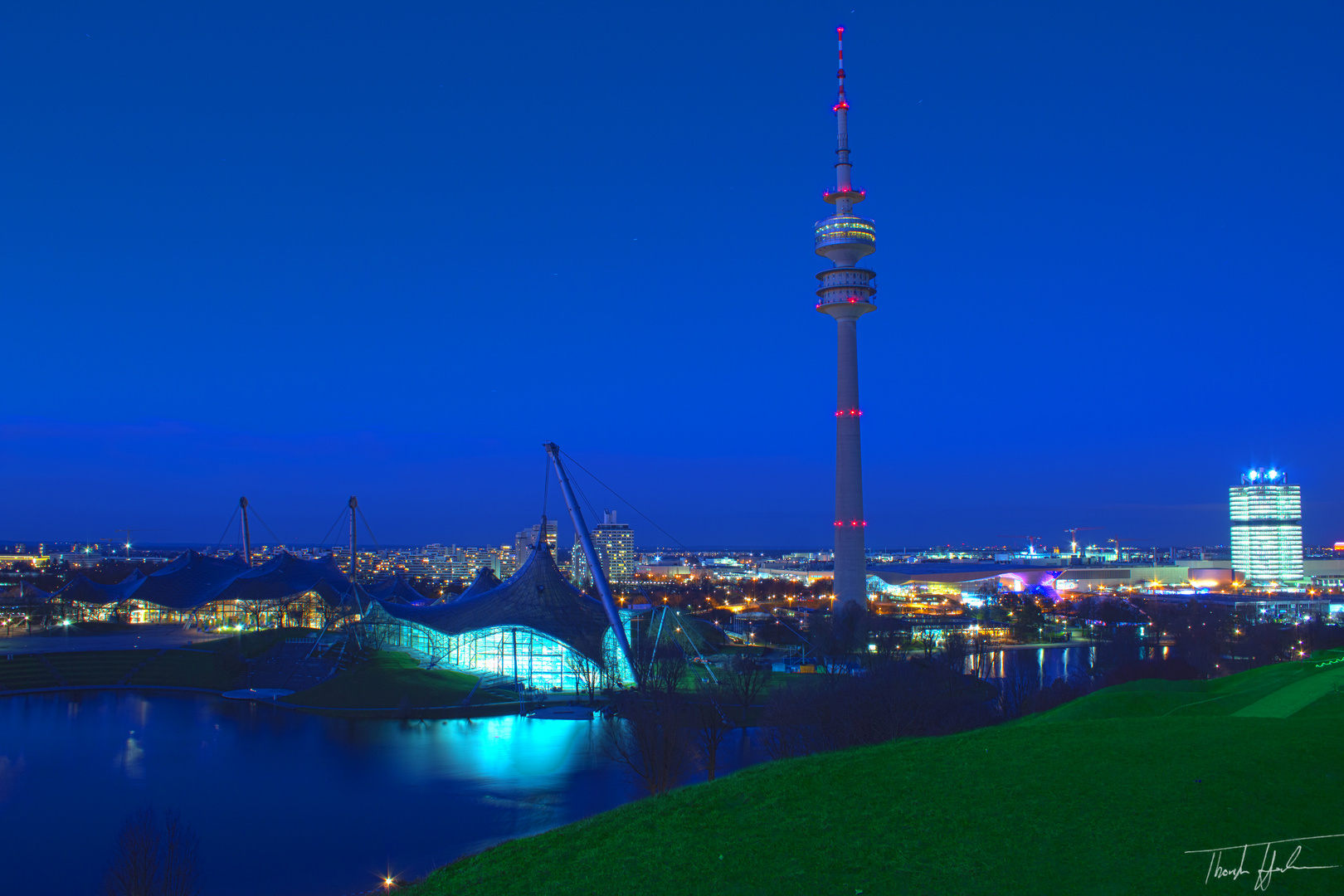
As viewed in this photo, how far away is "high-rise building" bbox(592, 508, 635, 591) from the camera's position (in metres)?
161

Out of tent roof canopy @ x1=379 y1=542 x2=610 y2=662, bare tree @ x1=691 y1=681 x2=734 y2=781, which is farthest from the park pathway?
tent roof canopy @ x1=379 y1=542 x2=610 y2=662

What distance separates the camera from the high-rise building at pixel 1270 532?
121 m

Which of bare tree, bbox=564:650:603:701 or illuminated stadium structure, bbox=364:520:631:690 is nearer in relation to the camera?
bare tree, bbox=564:650:603:701

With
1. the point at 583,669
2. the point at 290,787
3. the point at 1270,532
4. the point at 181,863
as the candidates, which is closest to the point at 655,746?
the point at 181,863

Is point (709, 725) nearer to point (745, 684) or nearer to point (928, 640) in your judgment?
point (745, 684)

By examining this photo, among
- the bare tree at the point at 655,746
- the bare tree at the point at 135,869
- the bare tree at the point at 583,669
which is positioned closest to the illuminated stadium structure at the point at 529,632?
the bare tree at the point at 583,669

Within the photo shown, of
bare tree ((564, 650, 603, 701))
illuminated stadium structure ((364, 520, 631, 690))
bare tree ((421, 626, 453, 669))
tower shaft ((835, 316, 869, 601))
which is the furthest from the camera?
tower shaft ((835, 316, 869, 601))

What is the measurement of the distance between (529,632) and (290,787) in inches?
703

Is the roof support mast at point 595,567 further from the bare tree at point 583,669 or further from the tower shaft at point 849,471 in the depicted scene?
the tower shaft at point 849,471

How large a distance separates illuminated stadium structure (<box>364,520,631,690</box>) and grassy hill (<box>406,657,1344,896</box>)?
26585 mm

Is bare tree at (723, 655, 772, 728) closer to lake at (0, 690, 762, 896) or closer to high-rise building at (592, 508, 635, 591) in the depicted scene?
lake at (0, 690, 762, 896)

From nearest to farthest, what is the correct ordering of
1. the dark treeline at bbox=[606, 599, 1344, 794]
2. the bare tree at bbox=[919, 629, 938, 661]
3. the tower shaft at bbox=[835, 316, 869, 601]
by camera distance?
1. the dark treeline at bbox=[606, 599, 1344, 794]
2. the bare tree at bbox=[919, 629, 938, 661]
3. the tower shaft at bbox=[835, 316, 869, 601]

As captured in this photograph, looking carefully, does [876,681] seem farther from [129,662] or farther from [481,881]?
[129,662]

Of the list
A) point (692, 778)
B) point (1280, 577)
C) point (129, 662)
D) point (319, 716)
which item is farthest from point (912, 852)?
point (1280, 577)
